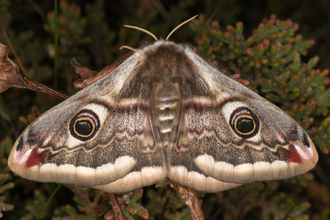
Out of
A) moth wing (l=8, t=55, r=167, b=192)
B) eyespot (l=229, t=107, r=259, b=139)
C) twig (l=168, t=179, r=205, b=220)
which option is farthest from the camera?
twig (l=168, t=179, r=205, b=220)

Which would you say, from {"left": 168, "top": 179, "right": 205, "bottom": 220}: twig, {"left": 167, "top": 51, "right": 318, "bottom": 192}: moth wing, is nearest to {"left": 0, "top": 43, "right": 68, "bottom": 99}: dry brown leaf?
{"left": 167, "top": 51, "right": 318, "bottom": 192}: moth wing

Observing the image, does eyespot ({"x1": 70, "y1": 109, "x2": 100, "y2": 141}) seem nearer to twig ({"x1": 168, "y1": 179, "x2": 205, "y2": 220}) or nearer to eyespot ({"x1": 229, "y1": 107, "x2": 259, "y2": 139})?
twig ({"x1": 168, "y1": 179, "x2": 205, "y2": 220})

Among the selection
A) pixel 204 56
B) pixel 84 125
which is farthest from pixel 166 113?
pixel 204 56

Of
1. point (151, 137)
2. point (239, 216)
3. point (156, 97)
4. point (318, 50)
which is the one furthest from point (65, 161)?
point (318, 50)

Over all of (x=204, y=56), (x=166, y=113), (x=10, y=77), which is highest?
(x=204, y=56)

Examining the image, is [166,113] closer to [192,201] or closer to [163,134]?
[163,134]

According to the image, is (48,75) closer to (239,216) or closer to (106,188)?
(106,188)
